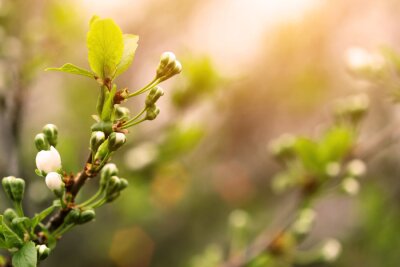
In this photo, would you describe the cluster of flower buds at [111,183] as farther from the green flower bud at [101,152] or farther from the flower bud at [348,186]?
the flower bud at [348,186]

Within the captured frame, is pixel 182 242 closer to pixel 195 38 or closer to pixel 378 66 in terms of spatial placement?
pixel 195 38

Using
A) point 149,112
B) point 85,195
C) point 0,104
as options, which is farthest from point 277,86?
point 149,112

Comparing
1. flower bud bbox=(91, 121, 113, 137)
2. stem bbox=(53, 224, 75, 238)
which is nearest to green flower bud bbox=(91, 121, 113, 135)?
flower bud bbox=(91, 121, 113, 137)

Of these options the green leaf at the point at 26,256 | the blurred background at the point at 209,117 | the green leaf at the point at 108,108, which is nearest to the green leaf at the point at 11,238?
the green leaf at the point at 26,256

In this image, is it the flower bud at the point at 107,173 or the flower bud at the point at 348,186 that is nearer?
the flower bud at the point at 107,173

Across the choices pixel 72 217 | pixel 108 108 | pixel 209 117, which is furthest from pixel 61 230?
pixel 209 117

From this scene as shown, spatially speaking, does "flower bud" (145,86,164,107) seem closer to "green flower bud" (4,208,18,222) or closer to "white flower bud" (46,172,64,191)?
"white flower bud" (46,172,64,191)

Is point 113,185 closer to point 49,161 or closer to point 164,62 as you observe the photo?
point 49,161
